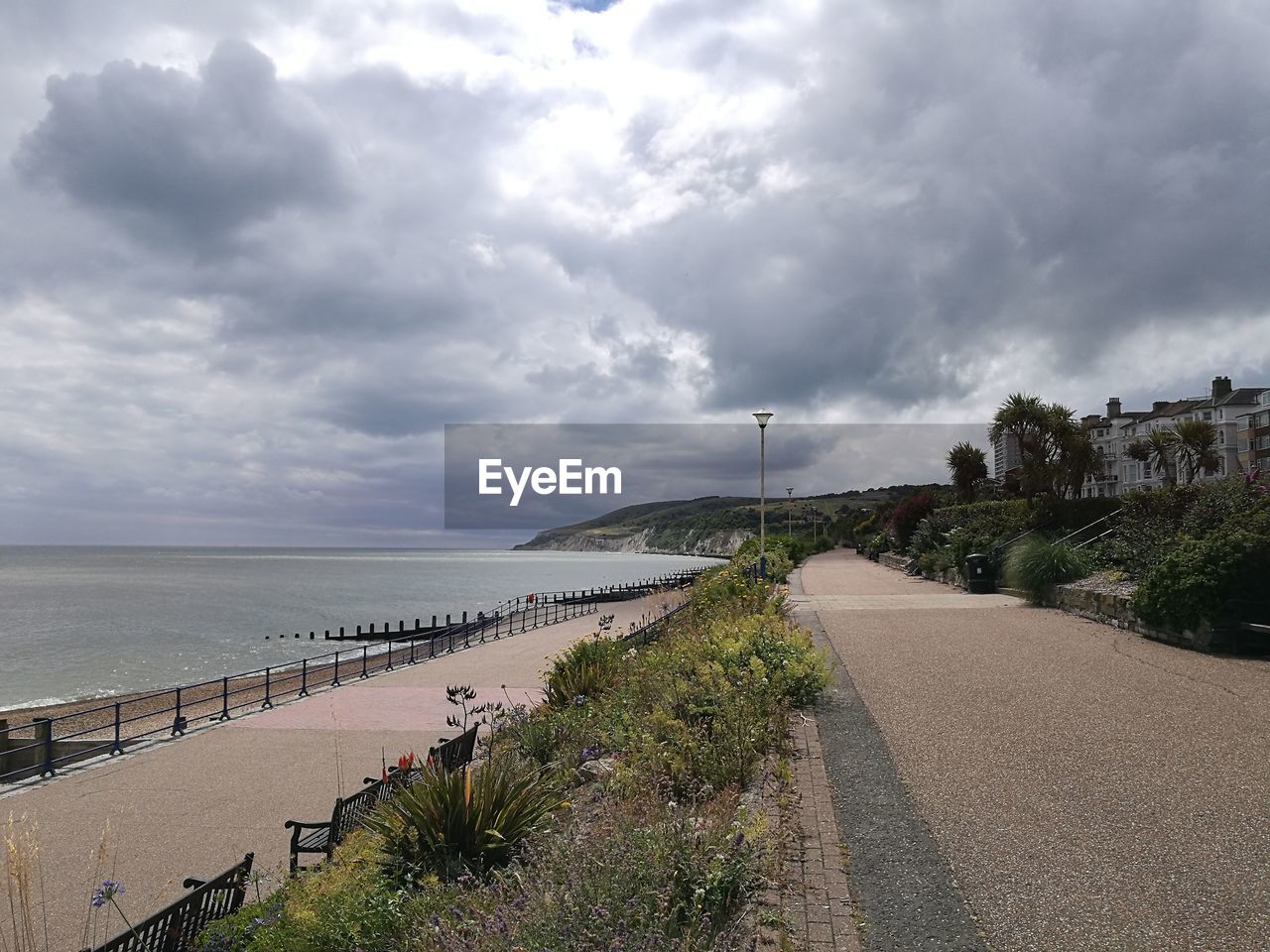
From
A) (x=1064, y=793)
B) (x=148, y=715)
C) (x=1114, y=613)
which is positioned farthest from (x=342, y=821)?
(x=1114, y=613)

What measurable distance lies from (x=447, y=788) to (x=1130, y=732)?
5.42 meters

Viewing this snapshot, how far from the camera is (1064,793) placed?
5.60 metres

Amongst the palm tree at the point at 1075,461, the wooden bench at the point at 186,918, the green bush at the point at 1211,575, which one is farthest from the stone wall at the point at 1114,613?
the palm tree at the point at 1075,461

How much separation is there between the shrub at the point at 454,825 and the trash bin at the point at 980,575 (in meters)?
17.4

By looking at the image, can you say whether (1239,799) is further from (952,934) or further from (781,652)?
(781,652)

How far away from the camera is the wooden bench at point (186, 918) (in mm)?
4137

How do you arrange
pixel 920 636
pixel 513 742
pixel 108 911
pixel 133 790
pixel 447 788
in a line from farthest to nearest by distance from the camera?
1. pixel 920 636
2. pixel 133 790
3. pixel 513 742
4. pixel 108 911
5. pixel 447 788

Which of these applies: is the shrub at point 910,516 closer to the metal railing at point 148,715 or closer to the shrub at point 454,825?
the metal railing at point 148,715

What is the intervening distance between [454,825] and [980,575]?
708 inches

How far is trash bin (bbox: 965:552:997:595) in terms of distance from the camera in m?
20.6

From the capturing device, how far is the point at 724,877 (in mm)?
3818

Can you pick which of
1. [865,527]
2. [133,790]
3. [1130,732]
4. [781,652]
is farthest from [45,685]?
[865,527]

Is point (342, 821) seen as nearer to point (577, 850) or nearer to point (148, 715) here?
point (577, 850)

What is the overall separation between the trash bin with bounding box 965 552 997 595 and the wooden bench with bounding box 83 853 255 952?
18.4 m
